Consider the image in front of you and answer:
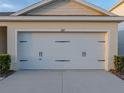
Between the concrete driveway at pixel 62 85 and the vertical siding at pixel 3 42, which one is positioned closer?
the concrete driveway at pixel 62 85

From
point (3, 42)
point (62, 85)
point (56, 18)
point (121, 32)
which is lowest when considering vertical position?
point (62, 85)

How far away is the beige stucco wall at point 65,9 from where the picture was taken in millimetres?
18767

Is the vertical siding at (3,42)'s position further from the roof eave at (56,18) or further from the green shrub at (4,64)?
the green shrub at (4,64)

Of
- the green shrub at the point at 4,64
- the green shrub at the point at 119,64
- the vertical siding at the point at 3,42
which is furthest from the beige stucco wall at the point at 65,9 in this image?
the green shrub at the point at 4,64

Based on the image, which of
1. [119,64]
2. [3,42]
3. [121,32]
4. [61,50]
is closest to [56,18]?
[61,50]

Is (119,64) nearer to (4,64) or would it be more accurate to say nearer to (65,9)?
(65,9)

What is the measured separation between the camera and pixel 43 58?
59.7 feet

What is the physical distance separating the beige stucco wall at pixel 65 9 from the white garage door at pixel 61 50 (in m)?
1.46

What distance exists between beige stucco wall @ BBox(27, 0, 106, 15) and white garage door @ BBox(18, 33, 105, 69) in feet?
4.78

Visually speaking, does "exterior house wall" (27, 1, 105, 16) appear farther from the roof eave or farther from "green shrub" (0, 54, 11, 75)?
"green shrub" (0, 54, 11, 75)

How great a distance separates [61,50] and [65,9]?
8.73 ft

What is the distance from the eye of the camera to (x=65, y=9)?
1892cm

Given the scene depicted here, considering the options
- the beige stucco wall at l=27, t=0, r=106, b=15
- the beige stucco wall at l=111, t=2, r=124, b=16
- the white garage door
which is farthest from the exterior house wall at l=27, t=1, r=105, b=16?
the beige stucco wall at l=111, t=2, r=124, b=16

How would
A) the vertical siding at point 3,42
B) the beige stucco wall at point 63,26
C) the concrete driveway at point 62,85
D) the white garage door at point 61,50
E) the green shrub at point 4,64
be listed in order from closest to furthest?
1. the concrete driveway at point 62,85
2. the green shrub at point 4,64
3. the beige stucco wall at point 63,26
4. the white garage door at point 61,50
5. the vertical siding at point 3,42
